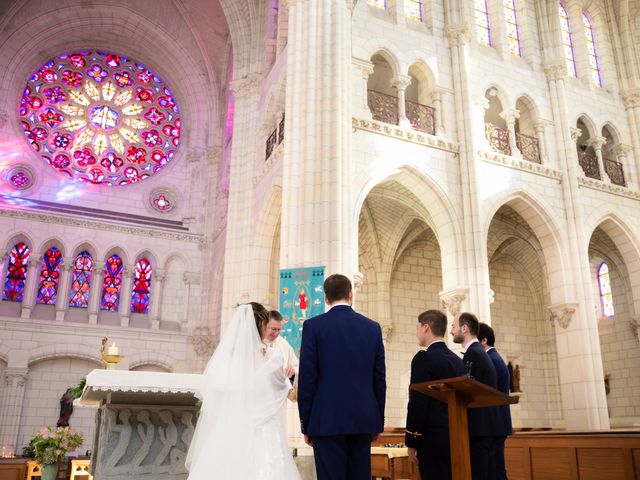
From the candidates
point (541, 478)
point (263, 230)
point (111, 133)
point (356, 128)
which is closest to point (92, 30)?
point (111, 133)

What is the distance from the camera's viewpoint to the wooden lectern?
3.40m

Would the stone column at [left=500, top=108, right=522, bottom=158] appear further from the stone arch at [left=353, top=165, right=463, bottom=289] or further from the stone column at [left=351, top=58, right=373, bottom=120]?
the stone column at [left=351, top=58, right=373, bottom=120]

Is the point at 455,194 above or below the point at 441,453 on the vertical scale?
above

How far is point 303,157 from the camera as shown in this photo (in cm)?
1067

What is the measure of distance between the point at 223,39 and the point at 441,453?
1885cm

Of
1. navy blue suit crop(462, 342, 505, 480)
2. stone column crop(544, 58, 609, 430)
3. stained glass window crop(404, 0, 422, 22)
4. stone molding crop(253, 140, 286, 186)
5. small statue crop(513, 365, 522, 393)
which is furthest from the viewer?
small statue crop(513, 365, 522, 393)

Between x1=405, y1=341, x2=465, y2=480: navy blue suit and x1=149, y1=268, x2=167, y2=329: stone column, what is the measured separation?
49.4 feet

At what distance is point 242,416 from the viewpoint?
13.8ft

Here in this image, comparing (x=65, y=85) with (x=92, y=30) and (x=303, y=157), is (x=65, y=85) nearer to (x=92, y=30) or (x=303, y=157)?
(x=92, y=30)

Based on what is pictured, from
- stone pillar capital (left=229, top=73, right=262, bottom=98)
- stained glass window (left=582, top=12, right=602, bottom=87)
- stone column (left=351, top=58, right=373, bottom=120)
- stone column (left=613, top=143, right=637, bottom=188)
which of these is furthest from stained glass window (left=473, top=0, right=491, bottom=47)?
stone pillar capital (left=229, top=73, right=262, bottom=98)

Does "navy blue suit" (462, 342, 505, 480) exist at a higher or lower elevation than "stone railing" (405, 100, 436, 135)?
lower

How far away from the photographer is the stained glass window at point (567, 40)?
1614cm

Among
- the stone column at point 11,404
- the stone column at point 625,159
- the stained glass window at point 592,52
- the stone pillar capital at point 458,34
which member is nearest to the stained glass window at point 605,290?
the stone column at point 625,159

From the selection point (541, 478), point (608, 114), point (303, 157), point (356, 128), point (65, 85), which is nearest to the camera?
point (541, 478)
